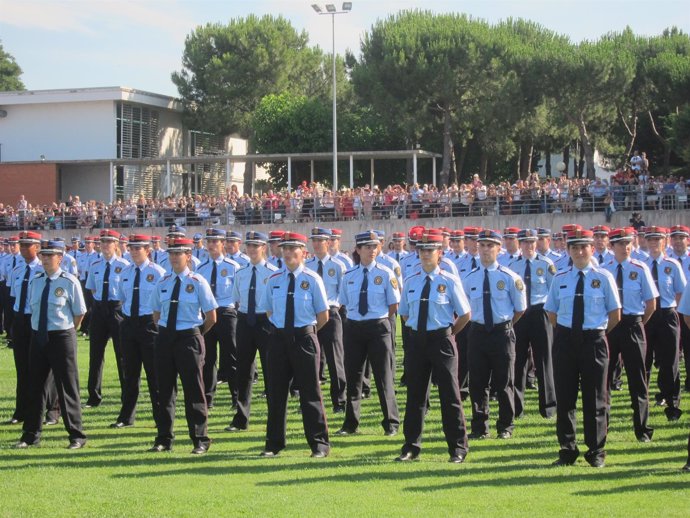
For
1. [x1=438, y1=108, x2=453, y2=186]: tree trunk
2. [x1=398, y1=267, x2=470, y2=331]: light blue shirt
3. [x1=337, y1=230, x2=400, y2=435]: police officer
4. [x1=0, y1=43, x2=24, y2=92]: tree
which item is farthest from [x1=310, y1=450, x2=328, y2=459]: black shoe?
[x1=0, y1=43, x2=24, y2=92]: tree

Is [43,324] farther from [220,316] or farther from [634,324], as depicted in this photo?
[634,324]

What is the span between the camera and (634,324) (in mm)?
11453

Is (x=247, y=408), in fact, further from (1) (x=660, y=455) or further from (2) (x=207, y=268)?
(1) (x=660, y=455)

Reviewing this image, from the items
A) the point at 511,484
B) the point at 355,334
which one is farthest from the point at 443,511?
the point at 355,334

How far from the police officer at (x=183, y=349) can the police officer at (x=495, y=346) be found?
9.51ft

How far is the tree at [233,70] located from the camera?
6066 centimetres

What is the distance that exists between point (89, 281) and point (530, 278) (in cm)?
623

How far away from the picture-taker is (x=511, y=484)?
9133 millimetres

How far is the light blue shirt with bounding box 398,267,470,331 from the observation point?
10.2 meters

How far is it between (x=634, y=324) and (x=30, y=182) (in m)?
45.2

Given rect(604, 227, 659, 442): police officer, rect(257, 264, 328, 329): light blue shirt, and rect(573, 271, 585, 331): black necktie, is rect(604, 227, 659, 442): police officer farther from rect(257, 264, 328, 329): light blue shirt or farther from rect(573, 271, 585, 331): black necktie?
rect(257, 264, 328, 329): light blue shirt

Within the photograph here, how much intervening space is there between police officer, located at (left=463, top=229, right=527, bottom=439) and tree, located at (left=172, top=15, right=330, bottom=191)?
4970cm

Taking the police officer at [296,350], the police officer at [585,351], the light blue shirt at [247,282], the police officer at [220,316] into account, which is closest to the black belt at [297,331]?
the police officer at [296,350]

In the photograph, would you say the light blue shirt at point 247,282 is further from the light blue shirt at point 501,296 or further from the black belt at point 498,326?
the black belt at point 498,326
